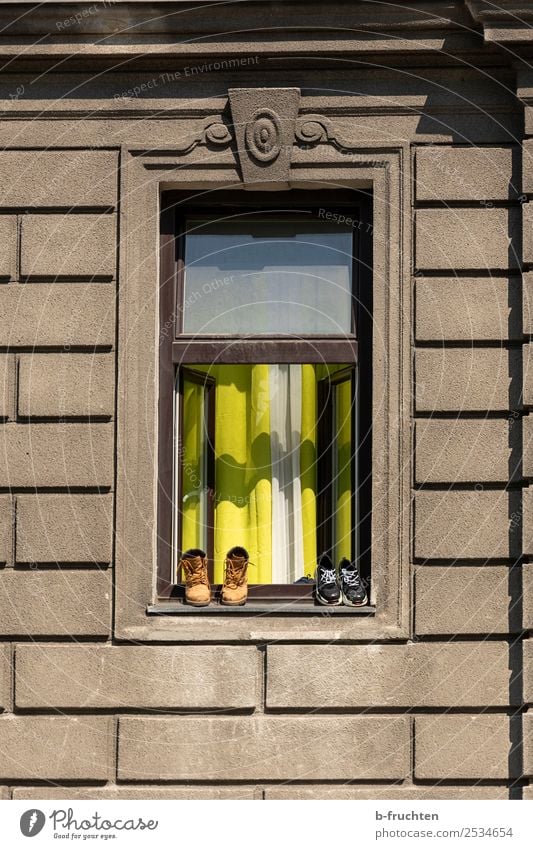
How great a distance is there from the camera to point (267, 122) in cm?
686

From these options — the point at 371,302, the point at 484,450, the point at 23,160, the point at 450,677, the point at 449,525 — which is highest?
the point at 23,160

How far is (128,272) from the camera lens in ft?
22.6

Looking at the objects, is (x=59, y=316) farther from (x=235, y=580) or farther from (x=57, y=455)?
(x=235, y=580)

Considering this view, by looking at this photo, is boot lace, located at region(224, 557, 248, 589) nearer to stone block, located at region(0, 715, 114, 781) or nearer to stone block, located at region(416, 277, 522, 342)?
stone block, located at region(0, 715, 114, 781)

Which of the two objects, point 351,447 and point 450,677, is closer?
point 450,677

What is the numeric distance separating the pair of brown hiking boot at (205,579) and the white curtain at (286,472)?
31 cm

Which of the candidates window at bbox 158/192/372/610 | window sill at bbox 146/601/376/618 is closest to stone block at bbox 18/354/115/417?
window at bbox 158/192/372/610

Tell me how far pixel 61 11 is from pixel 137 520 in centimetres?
317

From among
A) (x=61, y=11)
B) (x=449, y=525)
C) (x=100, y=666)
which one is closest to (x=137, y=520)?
(x=100, y=666)

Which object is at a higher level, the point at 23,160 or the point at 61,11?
the point at 61,11

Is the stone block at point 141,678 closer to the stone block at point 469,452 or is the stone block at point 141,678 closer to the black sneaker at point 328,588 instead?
the black sneaker at point 328,588

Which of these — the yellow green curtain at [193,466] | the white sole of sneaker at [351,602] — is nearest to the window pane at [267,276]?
the yellow green curtain at [193,466]

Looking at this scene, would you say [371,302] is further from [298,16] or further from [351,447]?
[298,16]

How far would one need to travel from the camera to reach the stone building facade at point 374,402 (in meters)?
6.65
